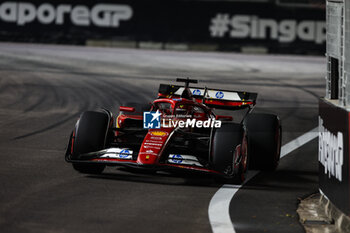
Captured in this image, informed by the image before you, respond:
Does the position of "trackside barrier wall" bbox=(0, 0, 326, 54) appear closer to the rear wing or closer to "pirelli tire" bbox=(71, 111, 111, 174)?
the rear wing

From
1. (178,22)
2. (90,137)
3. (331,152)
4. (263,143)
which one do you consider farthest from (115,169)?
(178,22)

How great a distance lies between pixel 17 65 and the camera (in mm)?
28000

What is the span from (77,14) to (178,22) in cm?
412

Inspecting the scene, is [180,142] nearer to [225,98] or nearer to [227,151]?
[227,151]

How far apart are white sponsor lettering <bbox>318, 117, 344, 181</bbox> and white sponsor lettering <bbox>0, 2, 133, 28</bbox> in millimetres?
24270

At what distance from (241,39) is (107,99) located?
13.3m

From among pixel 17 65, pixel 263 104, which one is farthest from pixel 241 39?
pixel 263 104

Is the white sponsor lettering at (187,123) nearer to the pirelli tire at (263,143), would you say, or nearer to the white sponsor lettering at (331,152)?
the pirelli tire at (263,143)

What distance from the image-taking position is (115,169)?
10.9 meters

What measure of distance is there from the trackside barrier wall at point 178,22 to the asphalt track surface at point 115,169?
3.14m

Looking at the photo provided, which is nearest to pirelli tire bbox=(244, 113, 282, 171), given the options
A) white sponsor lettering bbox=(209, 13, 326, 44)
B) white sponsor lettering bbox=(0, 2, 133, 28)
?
white sponsor lettering bbox=(209, 13, 326, 44)

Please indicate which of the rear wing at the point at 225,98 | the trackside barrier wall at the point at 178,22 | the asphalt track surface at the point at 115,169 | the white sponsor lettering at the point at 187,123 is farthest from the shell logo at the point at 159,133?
the trackside barrier wall at the point at 178,22

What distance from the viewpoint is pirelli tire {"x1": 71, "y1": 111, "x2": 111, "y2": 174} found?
10305 mm

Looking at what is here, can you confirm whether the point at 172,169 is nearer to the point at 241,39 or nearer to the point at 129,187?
the point at 129,187
